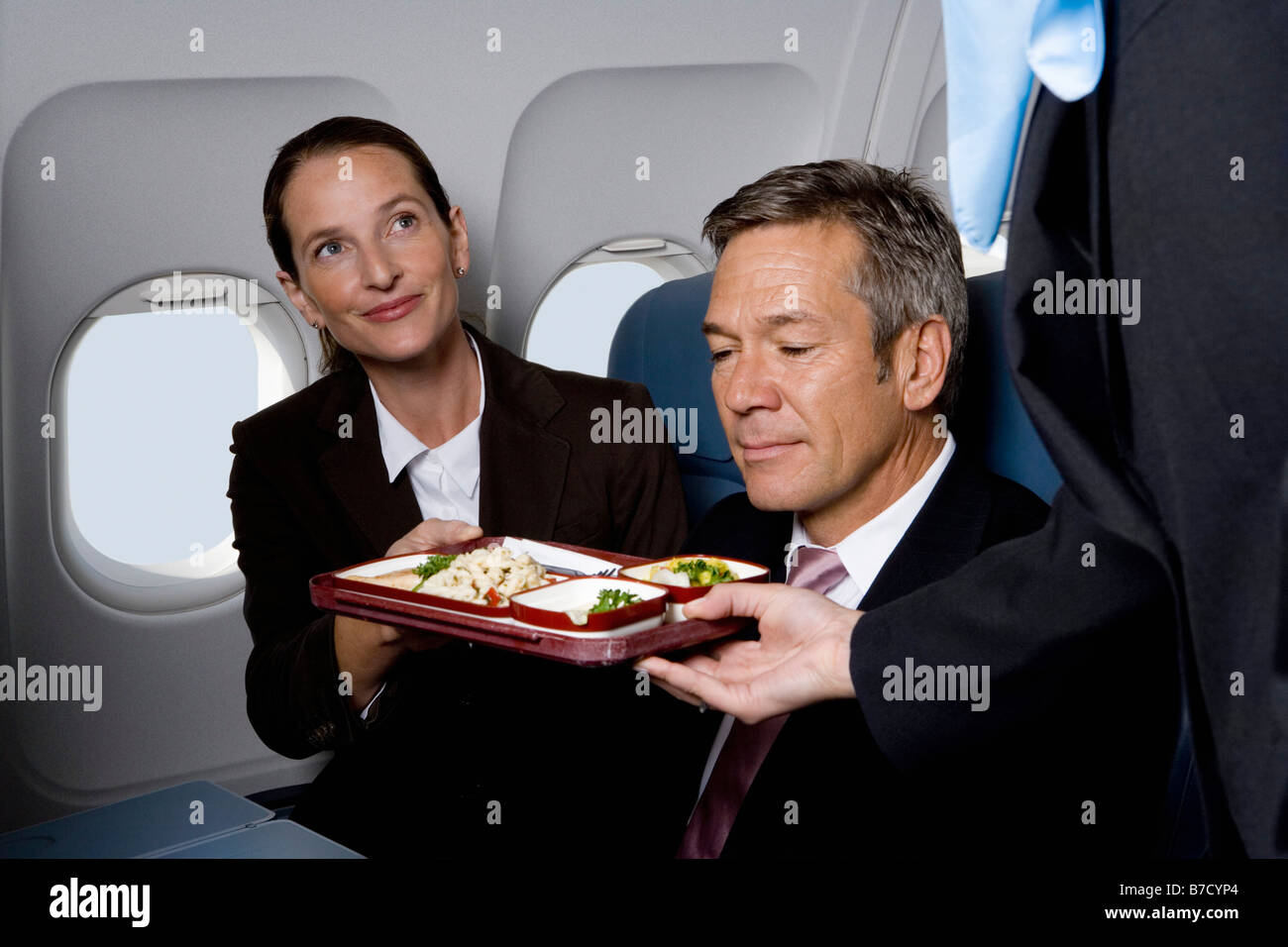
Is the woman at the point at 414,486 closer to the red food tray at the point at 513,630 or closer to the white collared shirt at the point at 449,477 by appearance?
the white collared shirt at the point at 449,477

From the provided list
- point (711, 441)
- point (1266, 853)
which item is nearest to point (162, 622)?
point (711, 441)

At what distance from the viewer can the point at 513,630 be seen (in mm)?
1426

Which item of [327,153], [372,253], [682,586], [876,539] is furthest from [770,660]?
[327,153]

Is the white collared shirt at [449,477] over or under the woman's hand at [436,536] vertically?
over

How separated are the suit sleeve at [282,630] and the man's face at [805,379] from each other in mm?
856

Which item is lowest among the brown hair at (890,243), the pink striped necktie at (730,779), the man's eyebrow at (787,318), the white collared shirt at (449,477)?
the pink striped necktie at (730,779)

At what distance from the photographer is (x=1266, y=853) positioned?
0.74 metres

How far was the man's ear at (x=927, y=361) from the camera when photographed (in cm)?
177

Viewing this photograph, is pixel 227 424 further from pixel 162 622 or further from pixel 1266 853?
pixel 1266 853

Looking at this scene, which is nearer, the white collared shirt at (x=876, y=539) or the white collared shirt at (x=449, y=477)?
the white collared shirt at (x=876, y=539)

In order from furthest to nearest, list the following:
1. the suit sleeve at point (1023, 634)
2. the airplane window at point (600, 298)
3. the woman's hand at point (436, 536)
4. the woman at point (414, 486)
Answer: the airplane window at point (600, 298), the woman at point (414, 486), the woman's hand at point (436, 536), the suit sleeve at point (1023, 634)

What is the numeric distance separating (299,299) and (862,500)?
1.45 m

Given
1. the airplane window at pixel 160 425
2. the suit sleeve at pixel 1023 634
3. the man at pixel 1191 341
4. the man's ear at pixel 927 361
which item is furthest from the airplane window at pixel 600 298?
the man at pixel 1191 341
